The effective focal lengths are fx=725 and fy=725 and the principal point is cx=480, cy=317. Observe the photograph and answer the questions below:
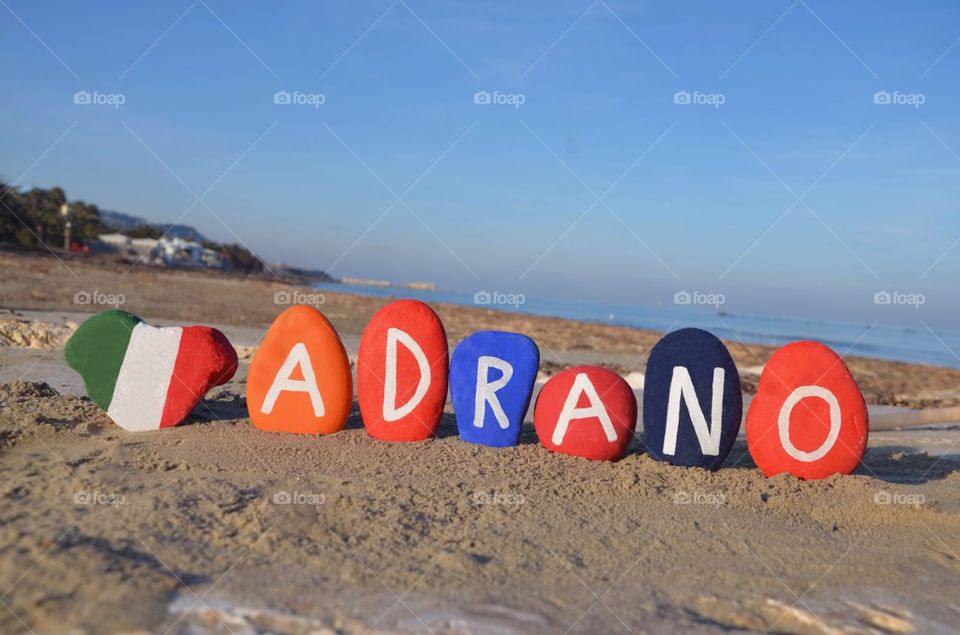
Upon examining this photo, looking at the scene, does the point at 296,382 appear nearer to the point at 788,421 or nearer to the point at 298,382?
the point at 298,382

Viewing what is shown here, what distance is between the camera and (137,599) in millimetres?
2900

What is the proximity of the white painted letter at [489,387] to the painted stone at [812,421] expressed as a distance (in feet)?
6.31

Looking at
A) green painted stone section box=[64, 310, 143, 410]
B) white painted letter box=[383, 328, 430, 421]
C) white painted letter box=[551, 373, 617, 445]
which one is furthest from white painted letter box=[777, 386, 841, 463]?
green painted stone section box=[64, 310, 143, 410]

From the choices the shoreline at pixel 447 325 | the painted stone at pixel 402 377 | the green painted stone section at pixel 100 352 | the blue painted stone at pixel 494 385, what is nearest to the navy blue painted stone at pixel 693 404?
the blue painted stone at pixel 494 385

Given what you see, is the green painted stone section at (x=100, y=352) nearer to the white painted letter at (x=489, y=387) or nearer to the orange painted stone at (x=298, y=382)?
the orange painted stone at (x=298, y=382)

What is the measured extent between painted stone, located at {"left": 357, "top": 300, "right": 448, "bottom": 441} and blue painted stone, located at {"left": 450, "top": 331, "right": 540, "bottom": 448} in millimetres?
171

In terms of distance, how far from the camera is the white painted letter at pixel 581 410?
560 cm

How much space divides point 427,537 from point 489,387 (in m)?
2.15

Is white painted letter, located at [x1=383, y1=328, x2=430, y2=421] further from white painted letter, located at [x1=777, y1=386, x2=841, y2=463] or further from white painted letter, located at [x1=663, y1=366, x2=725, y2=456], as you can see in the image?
white painted letter, located at [x1=777, y1=386, x2=841, y2=463]

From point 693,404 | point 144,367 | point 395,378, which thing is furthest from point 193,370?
point 693,404

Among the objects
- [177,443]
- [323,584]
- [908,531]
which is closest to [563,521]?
[323,584]

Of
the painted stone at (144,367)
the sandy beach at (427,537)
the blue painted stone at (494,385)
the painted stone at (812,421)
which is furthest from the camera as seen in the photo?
the blue painted stone at (494,385)

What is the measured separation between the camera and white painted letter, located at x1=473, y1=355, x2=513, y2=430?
230 inches

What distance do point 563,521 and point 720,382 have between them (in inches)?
82.6
